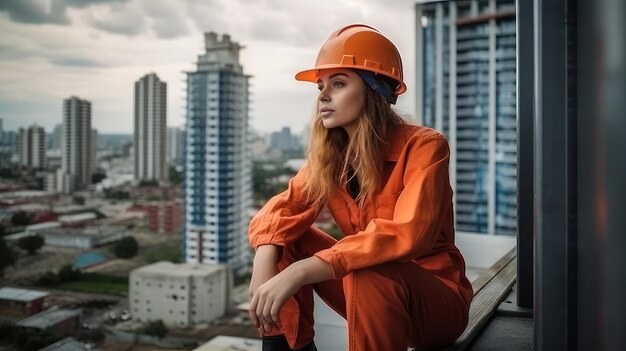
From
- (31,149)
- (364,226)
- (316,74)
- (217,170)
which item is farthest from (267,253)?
(217,170)

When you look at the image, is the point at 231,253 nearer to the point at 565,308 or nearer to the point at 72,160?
the point at 72,160

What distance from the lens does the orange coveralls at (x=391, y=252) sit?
0.90m

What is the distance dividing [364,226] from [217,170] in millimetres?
19600

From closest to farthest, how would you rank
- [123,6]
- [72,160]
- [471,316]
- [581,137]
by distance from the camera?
[581,137] < [471,316] < [72,160] < [123,6]

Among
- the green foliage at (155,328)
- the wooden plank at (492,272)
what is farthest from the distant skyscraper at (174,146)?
the wooden plank at (492,272)

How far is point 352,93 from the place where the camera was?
1093 mm

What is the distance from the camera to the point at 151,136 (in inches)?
758

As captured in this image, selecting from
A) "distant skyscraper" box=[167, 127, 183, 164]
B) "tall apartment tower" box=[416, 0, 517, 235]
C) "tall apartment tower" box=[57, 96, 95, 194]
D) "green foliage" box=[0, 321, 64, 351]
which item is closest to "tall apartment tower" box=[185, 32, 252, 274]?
"distant skyscraper" box=[167, 127, 183, 164]

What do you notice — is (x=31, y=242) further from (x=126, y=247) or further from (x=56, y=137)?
(x=56, y=137)

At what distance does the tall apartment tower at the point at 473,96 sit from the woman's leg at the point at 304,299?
44.3 ft

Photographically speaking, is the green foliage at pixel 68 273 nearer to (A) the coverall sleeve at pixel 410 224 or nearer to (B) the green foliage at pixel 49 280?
(B) the green foliage at pixel 49 280

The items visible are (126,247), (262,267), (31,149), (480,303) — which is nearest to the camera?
(262,267)

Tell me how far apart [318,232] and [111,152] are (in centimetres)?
1944

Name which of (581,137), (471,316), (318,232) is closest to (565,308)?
(581,137)
